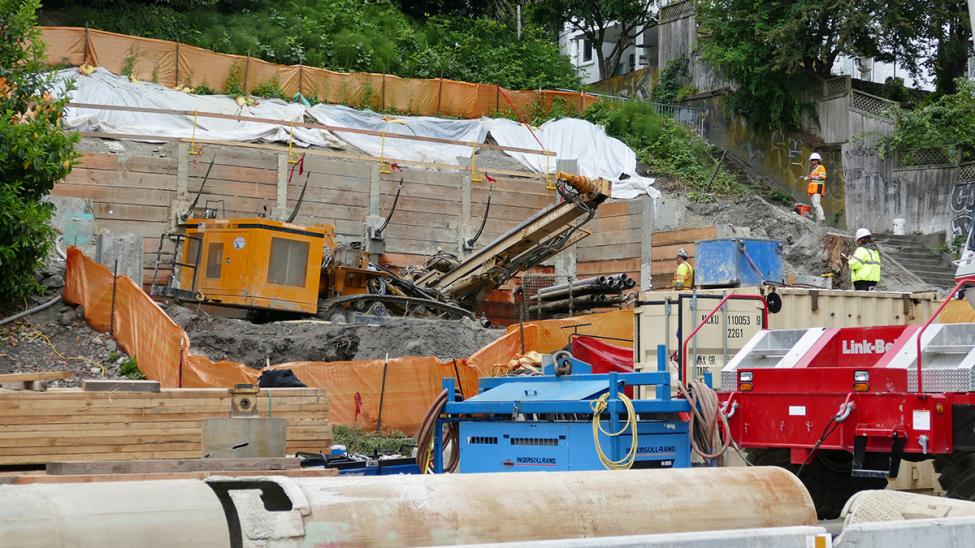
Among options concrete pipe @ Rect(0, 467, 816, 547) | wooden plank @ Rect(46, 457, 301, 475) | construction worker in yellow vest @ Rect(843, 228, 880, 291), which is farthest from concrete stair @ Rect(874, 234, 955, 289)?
concrete pipe @ Rect(0, 467, 816, 547)

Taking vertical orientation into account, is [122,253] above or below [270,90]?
below

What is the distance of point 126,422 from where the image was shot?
9.62 metres

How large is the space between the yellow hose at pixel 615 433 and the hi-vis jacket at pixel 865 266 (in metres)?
8.57

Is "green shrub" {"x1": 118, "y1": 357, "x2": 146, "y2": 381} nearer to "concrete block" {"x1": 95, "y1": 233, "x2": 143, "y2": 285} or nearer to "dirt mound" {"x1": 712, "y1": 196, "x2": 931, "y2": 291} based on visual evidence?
"concrete block" {"x1": 95, "y1": 233, "x2": 143, "y2": 285}

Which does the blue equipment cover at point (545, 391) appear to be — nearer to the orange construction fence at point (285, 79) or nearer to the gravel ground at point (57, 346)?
the gravel ground at point (57, 346)

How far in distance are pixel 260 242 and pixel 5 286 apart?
4.25 meters

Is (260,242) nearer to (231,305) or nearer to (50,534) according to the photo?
(231,305)

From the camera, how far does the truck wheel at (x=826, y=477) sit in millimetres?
9398

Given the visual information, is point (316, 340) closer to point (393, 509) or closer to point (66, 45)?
point (393, 509)

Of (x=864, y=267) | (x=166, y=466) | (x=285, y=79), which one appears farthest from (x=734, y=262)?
(x=285, y=79)

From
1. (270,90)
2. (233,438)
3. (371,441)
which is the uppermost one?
(270,90)

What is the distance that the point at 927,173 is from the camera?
28672 millimetres

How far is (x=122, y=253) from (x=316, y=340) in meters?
4.64

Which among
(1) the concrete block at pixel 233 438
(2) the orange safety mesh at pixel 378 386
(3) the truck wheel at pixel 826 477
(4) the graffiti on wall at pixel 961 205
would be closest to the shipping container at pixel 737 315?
(3) the truck wheel at pixel 826 477
